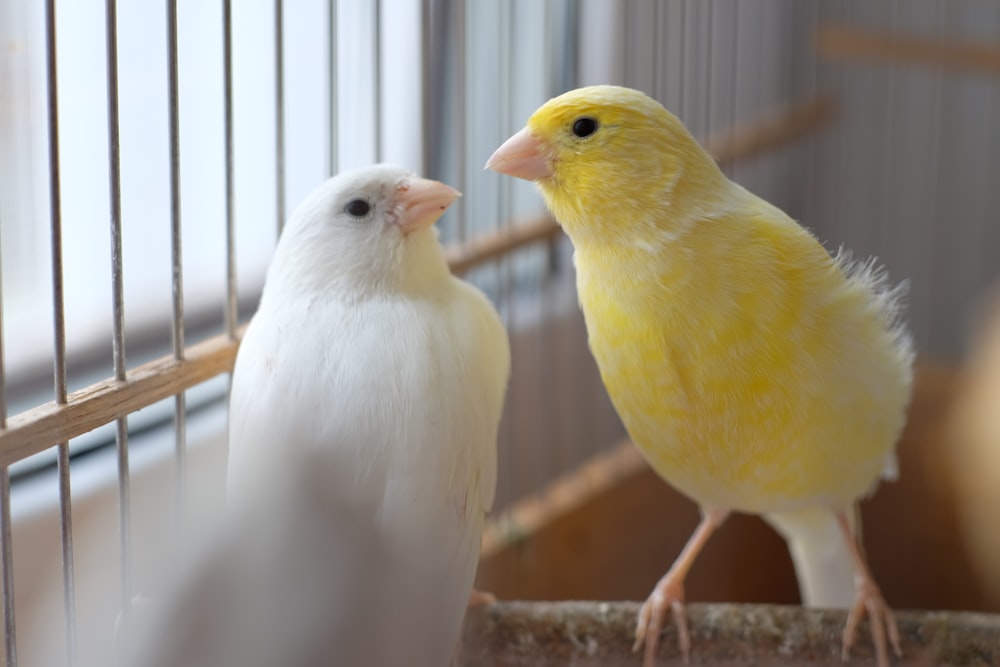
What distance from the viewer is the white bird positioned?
0.94 meters

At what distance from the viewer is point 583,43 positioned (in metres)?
2.03

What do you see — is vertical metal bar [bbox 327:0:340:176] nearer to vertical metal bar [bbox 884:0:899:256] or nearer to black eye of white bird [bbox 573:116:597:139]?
black eye of white bird [bbox 573:116:597:139]

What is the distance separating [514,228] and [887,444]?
0.73 metres

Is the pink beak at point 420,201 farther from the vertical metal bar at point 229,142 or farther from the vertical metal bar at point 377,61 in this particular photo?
the vertical metal bar at point 377,61

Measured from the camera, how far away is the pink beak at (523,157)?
3.43 feet

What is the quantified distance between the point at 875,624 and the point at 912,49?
1.62 meters

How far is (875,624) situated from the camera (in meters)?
1.27

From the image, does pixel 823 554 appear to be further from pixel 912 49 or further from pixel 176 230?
pixel 912 49

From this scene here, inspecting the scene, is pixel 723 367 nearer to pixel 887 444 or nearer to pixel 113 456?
pixel 887 444

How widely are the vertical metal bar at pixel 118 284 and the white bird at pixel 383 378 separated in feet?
0.32

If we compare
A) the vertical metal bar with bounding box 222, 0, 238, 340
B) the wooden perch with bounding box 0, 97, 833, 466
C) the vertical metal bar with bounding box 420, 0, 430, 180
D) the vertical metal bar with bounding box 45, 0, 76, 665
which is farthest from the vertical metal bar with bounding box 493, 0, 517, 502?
the vertical metal bar with bounding box 45, 0, 76, 665

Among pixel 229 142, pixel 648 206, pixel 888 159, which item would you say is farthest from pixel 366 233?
pixel 888 159

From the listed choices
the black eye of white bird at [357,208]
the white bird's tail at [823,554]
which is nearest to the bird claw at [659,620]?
the white bird's tail at [823,554]

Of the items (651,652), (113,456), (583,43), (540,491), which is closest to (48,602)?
(113,456)
